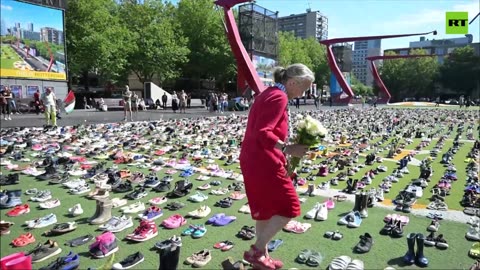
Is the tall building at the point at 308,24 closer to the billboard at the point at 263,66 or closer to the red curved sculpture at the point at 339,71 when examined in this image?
the red curved sculpture at the point at 339,71

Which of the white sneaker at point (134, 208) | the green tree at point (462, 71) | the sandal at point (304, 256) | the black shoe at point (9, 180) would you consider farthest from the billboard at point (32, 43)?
the green tree at point (462, 71)

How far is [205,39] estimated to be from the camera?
5116 centimetres

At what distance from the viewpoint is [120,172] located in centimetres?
750

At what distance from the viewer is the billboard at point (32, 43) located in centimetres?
2497

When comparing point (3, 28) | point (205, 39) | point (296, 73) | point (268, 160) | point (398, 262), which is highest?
point (205, 39)

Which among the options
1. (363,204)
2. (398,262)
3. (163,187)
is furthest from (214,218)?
(398,262)

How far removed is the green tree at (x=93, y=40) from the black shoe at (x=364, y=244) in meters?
35.6

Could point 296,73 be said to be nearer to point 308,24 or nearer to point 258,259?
point 258,259

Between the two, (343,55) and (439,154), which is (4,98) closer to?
(439,154)

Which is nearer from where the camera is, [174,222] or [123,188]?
[174,222]

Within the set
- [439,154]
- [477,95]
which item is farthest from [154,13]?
[477,95]

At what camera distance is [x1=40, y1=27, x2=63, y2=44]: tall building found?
27.2 meters

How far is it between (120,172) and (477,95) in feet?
317

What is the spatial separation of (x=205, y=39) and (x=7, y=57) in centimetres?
2953
